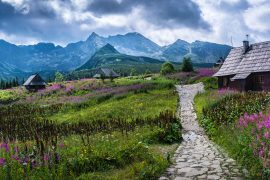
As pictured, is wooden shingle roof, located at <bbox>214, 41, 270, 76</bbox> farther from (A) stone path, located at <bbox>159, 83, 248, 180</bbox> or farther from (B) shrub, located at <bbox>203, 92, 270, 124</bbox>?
(A) stone path, located at <bbox>159, 83, 248, 180</bbox>

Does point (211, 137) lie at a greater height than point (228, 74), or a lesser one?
lesser

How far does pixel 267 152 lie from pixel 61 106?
1211 inches

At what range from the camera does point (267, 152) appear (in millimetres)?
9719

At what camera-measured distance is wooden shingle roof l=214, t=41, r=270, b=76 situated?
1613 inches

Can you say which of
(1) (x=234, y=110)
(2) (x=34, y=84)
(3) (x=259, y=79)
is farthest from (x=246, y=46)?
(2) (x=34, y=84)

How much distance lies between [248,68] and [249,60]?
1.41 metres

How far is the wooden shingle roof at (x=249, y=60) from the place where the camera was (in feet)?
134

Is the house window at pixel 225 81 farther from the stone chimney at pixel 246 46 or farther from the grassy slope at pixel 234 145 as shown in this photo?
the grassy slope at pixel 234 145

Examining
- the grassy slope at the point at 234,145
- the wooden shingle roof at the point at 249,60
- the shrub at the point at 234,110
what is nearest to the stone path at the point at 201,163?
the grassy slope at the point at 234,145

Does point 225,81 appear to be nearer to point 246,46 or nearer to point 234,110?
point 246,46

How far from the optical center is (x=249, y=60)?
142 feet

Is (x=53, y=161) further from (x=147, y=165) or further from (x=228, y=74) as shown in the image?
(x=228, y=74)

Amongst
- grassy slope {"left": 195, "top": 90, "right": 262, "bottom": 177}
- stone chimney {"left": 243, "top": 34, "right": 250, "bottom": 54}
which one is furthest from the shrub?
stone chimney {"left": 243, "top": 34, "right": 250, "bottom": 54}

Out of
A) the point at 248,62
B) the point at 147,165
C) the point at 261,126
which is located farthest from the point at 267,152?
the point at 248,62
